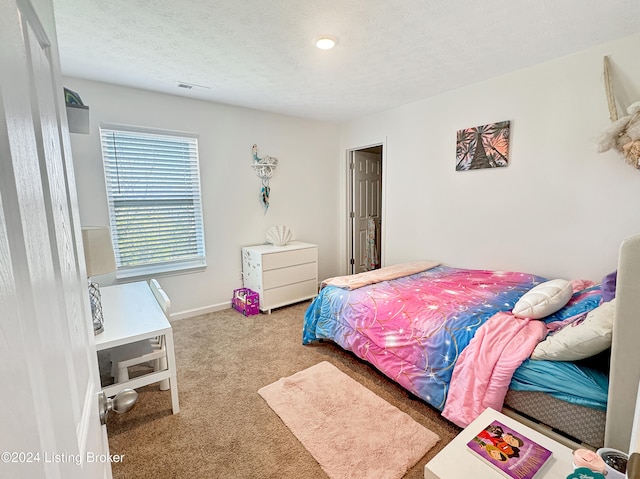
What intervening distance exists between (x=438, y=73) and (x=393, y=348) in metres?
2.37

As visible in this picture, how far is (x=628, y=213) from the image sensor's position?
2172 mm

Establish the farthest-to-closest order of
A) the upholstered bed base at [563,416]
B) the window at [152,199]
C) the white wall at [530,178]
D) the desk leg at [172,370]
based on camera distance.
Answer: the window at [152,199] → the white wall at [530,178] → the desk leg at [172,370] → the upholstered bed base at [563,416]

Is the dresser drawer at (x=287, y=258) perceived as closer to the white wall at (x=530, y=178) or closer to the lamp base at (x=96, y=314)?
the white wall at (x=530, y=178)

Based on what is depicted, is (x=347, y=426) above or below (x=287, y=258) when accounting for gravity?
below

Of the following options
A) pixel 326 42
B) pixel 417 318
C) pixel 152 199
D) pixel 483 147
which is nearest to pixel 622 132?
pixel 483 147

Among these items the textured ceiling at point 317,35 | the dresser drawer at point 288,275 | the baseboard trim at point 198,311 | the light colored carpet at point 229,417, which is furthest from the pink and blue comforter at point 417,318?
the textured ceiling at point 317,35

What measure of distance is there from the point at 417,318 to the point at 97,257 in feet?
6.64

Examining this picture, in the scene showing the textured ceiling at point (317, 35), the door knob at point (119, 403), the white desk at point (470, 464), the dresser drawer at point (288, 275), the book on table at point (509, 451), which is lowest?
the white desk at point (470, 464)

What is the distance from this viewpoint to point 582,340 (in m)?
1.30

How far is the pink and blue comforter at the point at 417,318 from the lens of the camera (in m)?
1.76

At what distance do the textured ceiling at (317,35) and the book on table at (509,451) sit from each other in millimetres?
2162

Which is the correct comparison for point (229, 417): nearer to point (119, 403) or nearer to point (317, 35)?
point (119, 403)

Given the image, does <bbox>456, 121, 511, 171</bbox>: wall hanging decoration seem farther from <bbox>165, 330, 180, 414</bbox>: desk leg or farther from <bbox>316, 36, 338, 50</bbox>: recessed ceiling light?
<bbox>165, 330, 180, 414</bbox>: desk leg

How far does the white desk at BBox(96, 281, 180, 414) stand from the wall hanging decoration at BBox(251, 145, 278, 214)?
1870 mm
